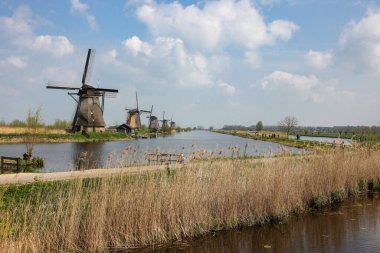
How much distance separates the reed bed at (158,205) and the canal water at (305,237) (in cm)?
33

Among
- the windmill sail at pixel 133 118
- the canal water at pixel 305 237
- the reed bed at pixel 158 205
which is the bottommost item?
the canal water at pixel 305 237

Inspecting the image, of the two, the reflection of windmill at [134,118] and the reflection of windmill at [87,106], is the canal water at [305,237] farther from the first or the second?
the reflection of windmill at [134,118]

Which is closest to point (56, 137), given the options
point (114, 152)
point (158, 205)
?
point (114, 152)

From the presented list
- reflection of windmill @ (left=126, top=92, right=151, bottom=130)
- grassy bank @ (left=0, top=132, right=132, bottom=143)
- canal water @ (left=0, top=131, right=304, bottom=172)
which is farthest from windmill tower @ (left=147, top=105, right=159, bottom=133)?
canal water @ (left=0, top=131, right=304, bottom=172)

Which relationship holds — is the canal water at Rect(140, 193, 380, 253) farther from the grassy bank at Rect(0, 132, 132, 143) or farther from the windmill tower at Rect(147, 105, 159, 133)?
the windmill tower at Rect(147, 105, 159, 133)

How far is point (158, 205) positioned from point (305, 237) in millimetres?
3581

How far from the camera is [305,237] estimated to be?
842 cm

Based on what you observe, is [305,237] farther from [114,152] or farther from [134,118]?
[134,118]

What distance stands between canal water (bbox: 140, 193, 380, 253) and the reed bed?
1.08ft

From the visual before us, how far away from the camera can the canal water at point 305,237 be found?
7559 millimetres

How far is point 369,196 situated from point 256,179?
248 inches

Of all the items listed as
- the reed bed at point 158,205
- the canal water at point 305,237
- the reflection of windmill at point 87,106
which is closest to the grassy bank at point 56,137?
the reflection of windmill at point 87,106

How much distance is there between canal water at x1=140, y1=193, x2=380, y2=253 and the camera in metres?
7.56

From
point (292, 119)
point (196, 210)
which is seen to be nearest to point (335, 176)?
point (196, 210)
